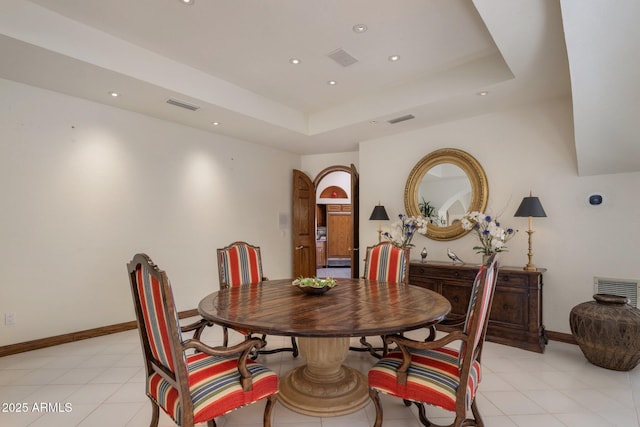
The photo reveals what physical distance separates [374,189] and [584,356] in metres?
3.23

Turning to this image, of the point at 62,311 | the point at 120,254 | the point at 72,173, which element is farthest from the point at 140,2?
the point at 62,311

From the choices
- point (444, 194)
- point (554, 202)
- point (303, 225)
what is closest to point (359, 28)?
point (444, 194)

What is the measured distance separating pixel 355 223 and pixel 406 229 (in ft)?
4.46

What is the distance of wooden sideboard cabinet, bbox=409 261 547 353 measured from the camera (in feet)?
11.1

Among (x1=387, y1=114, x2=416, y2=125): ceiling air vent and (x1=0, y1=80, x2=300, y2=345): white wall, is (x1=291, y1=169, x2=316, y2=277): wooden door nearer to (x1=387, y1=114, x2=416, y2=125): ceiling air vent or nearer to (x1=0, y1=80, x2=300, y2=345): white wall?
(x1=0, y1=80, x2=300, y2=345): white wall

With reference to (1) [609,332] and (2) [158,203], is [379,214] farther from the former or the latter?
(2) [158,203]

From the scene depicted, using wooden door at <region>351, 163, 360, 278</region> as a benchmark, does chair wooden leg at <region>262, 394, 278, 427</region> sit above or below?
below

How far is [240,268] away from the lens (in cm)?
332

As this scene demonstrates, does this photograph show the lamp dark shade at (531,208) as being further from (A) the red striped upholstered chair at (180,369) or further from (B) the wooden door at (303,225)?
(B) the wooden door at (303,225)

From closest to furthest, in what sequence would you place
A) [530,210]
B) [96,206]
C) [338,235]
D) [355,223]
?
[530,210]
[96,206]
[355,223]
[338,235]

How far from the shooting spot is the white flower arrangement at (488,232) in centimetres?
363

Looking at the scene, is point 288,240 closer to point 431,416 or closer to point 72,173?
point 72,173

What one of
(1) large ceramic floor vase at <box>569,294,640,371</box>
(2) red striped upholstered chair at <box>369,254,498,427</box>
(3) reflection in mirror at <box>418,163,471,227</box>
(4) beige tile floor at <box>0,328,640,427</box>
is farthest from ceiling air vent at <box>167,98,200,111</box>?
(1) large ceramic floor vase at <box>569,294,640,371</box>

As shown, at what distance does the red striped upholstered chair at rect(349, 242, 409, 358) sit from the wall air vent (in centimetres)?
207
